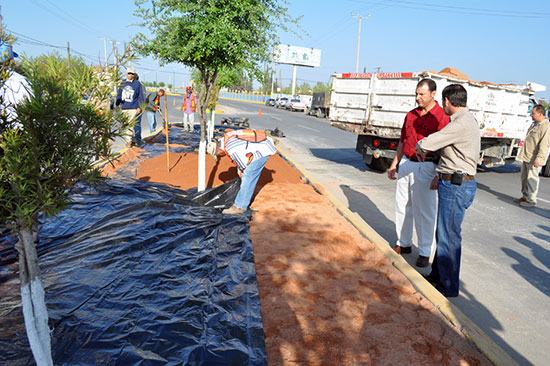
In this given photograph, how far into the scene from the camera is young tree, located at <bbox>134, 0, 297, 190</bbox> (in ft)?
16.7

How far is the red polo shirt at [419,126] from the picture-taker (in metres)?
4.19

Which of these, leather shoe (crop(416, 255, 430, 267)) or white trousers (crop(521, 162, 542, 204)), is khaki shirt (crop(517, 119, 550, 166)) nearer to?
white trousers (crop(521, 162, 542, 204))

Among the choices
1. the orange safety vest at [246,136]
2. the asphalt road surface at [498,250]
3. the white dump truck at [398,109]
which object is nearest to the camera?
the asphalt road surface at [498,250]

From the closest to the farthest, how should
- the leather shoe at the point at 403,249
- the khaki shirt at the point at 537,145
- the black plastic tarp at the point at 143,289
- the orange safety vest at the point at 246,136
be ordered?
the black plastic tarp at the point at 143,289
the leather shoe at the point at 403,249
the orange safety vest at the point at 246,136
the khaki shirt at the point at 537,145

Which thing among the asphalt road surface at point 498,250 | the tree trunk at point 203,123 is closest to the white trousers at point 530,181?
the asphalt road surface at point 498,250

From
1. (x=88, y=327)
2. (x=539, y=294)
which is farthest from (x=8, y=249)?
(x=539, y=294)

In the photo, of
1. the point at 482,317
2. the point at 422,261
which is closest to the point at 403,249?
the point at 422,261

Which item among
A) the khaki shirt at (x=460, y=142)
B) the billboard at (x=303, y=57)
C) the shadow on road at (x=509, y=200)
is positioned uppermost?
the billboard at (x=303, y=57)

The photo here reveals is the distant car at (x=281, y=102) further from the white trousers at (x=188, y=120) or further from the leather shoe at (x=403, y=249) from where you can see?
the leather shoe at (x=403, y=249)

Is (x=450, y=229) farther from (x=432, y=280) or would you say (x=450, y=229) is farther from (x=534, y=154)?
(x=534, y=154)

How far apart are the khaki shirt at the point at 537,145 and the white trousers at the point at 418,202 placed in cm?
408

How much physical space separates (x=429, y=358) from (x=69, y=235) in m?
3.74

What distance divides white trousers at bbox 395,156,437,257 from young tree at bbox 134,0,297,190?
9.11 feet

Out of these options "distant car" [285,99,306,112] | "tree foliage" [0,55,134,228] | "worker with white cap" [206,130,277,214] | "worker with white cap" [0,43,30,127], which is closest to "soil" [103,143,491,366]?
"worker with white cap" [206,130,277,214]
